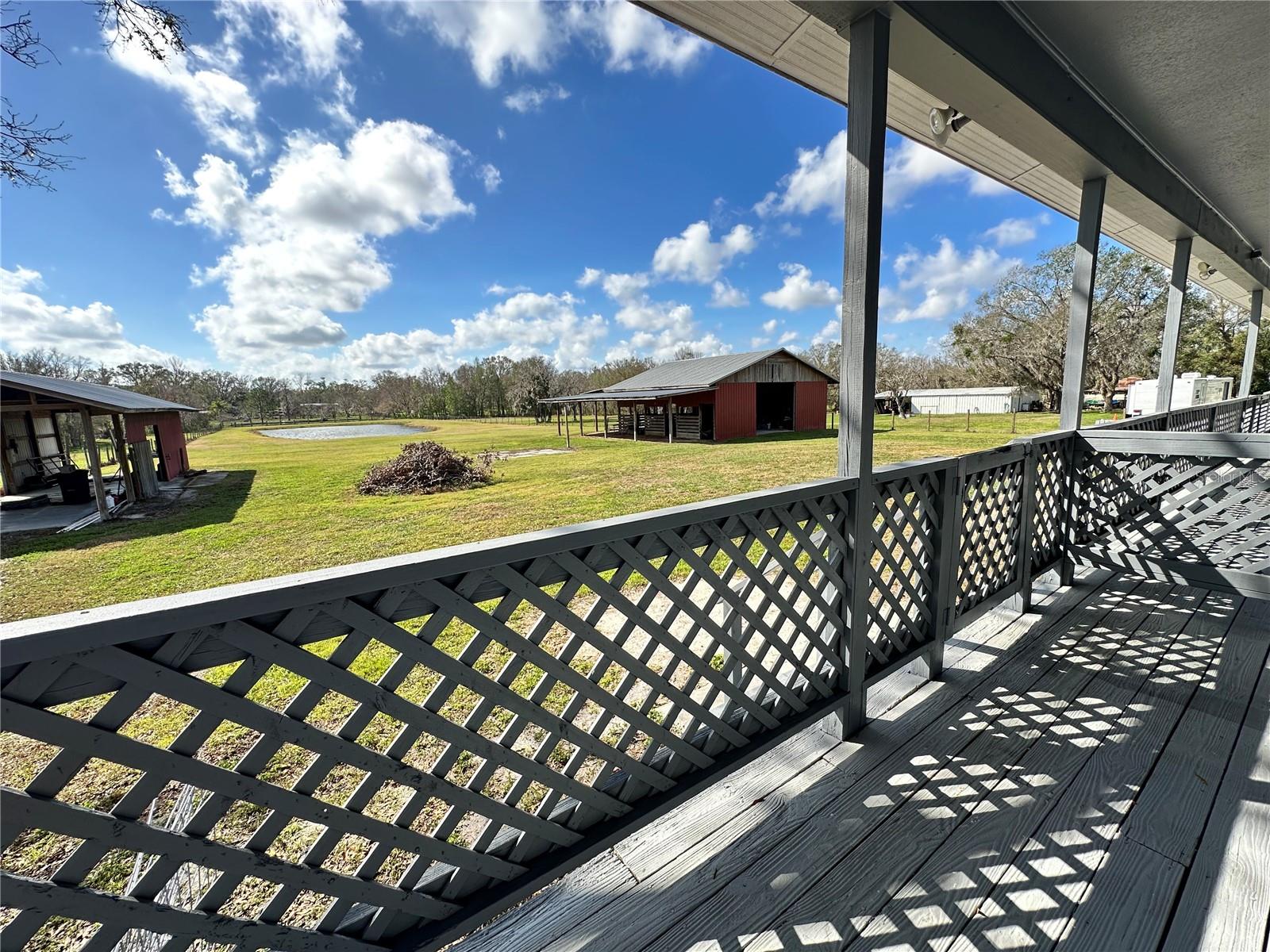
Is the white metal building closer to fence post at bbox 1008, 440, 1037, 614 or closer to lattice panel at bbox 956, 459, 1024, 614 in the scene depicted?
fence post at bbox 1008, 440, 1037, 614

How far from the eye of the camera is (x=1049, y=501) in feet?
9.87

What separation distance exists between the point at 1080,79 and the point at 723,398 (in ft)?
48.3

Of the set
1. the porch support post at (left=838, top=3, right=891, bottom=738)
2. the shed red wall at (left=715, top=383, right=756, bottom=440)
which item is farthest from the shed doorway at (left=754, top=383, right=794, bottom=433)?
the porch support post at (left=838, top=3, right=891, bottom=738)

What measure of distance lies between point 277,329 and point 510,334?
87.0 ft

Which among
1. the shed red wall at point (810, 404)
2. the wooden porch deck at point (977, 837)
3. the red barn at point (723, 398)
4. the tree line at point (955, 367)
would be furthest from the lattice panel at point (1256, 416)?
the shed red wall at point (810, 404)

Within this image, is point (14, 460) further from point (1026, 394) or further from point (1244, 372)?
point (1026, 394)

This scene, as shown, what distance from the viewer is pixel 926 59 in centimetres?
181

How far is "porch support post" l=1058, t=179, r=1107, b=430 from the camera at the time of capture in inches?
115

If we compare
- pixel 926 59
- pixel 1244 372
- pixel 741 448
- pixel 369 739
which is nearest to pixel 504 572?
pixel 369 739

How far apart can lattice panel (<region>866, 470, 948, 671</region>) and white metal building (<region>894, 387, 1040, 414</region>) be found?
25686 millimetres

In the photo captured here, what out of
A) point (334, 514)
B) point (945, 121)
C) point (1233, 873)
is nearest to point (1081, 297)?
point (945, 121)

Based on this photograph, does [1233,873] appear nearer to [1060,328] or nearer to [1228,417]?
[1228,417]

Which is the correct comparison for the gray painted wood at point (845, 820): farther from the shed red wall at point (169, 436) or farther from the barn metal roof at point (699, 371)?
the barn metal roof at point (699, 371)

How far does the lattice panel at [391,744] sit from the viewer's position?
0.74 m
